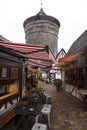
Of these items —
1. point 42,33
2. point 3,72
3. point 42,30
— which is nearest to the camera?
point 3,72

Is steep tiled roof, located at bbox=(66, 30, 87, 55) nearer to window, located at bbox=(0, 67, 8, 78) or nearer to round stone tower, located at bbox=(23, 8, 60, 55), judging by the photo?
window, located at bbox=(0, 67, 8, 78)

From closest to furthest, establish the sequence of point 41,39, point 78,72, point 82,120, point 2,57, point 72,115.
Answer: point 2,57 < point 82,120 < point 72,115 < point 78,72 < point 41,39

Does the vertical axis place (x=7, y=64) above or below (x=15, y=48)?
below

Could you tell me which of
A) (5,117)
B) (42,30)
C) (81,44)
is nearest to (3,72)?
(5,117)

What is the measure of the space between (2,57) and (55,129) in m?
3.15

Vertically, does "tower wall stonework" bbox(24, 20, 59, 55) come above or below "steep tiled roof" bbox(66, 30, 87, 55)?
above

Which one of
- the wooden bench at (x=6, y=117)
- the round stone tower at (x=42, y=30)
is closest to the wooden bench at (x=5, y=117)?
the wooden bench at (x=6, y=117)

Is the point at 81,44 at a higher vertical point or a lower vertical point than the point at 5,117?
higher

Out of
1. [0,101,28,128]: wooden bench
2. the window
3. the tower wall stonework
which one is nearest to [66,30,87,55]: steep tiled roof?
the window

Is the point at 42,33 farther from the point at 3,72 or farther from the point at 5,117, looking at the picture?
the point at 5,117

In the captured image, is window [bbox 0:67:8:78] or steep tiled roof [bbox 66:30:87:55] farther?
steep tiled roof [bbox 66:30:87:55]

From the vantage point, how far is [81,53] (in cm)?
822

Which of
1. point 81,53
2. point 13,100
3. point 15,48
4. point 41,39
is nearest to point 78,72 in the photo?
point 81,53

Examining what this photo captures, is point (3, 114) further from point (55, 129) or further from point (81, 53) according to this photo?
point (81, 53)
